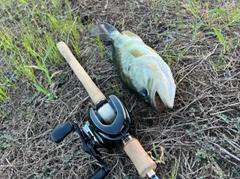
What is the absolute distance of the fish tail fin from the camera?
9.18ft

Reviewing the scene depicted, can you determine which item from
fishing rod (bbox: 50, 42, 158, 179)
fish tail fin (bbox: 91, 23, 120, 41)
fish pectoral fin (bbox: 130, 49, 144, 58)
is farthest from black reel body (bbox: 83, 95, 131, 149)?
fish tail fin (bbox: 91, 23, 120, 41)

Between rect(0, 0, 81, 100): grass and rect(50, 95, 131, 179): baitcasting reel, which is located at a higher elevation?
rect(0, 0, 81, 100): grass

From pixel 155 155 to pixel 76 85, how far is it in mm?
1062

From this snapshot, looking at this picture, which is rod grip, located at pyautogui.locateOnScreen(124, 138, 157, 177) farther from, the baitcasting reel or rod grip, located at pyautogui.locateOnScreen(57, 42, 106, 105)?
rod grip, located at pyautogui.locateOnScreen(57, 42, 106, 105)

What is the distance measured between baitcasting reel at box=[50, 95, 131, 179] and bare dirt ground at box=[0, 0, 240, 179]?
0.26m

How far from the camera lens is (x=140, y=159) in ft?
5.86

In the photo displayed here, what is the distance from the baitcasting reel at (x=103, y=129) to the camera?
1871 millimetres

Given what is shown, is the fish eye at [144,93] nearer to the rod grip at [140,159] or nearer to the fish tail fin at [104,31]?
the rod grip at [140,159]

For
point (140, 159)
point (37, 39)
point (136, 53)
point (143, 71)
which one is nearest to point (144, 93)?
point (143, 71)

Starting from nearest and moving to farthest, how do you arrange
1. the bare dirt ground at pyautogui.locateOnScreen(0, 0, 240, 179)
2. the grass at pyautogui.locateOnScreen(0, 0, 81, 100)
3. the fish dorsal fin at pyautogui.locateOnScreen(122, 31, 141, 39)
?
the bare dirt ground at pyautogui.locateOnScreen(0, 0, 240, 179), the fish dorsal fin at pyautogui.locateOnScreen(122, 31, 141, 39), the grass at pyautogui.locateOnScreen(0, 0, 81, 100)

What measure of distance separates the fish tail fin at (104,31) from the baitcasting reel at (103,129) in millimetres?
995

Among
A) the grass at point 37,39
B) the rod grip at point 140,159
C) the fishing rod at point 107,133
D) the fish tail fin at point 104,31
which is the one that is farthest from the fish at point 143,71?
the grass at point 37,39

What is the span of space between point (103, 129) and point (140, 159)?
0.32m

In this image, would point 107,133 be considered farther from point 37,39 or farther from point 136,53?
point 37,39
